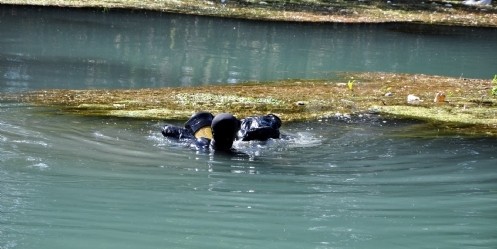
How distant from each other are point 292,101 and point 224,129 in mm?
4363

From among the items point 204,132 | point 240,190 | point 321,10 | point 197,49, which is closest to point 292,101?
point 204,132

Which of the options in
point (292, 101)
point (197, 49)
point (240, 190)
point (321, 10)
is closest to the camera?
point (240, 190)

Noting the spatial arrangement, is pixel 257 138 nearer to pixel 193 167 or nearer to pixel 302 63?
pixel 193 167

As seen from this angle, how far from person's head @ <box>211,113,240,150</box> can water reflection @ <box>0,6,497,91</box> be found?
17.7 ft

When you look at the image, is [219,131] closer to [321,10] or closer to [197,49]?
[197,49]

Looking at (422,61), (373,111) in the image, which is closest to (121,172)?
(373,111)

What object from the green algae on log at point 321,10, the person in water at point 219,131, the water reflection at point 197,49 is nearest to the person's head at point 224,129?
the person in water at point 219,131

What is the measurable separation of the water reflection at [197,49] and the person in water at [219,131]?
15.2 ft

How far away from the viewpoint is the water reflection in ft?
55.9

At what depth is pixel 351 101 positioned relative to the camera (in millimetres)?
14133

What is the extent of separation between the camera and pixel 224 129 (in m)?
9.80

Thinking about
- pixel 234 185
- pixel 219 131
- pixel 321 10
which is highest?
pixel 219 131

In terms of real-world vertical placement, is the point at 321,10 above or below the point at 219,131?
below

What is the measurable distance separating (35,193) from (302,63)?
13241mm
